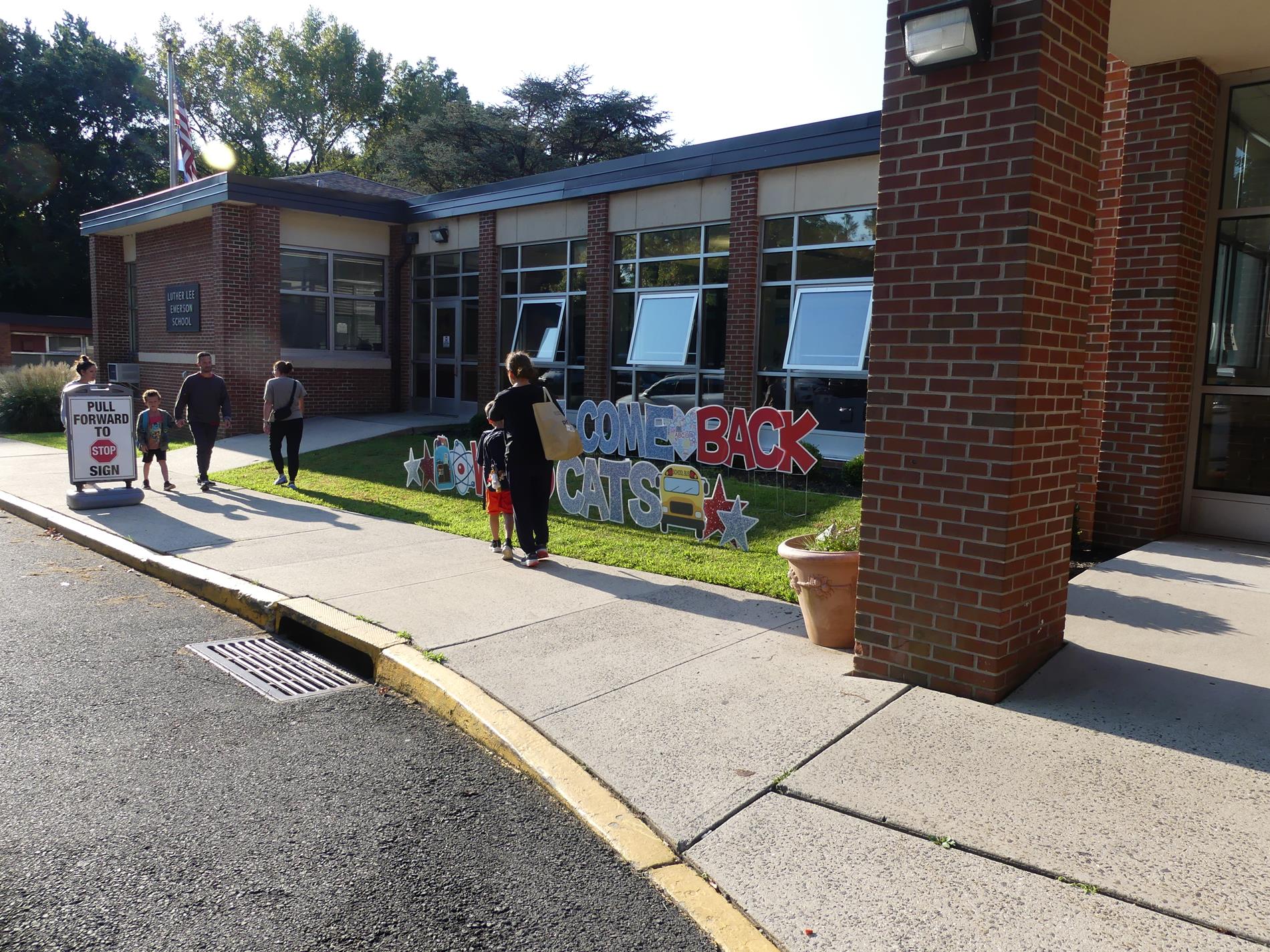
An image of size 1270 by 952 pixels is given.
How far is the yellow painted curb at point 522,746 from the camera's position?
3.39 metres

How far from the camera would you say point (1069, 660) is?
15.7 ft

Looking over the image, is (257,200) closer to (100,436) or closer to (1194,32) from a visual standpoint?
(100,436)

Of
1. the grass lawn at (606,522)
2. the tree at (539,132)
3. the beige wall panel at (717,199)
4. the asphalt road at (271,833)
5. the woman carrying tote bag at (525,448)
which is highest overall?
the tree at (539,132)

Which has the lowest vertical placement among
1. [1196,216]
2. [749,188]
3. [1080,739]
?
[1080,739]

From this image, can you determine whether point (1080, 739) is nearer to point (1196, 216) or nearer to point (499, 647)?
point (499, 647)

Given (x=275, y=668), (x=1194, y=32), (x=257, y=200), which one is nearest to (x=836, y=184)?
(x=1194, y=32)

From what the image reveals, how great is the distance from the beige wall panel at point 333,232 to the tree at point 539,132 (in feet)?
70.3

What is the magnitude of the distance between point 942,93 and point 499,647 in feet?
12.4

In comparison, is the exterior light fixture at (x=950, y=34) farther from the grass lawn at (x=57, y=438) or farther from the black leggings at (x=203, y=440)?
the grass lawn at (x=57, y=438)

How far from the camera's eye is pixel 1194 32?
652 cm

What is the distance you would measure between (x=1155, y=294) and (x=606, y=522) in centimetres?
541

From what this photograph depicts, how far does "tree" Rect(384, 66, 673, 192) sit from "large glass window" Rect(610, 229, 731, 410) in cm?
2654

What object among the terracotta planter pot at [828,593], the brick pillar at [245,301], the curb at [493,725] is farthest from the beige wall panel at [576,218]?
the terracotta planter pot at [828,593]

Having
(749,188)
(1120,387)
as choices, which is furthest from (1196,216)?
(749,188)
